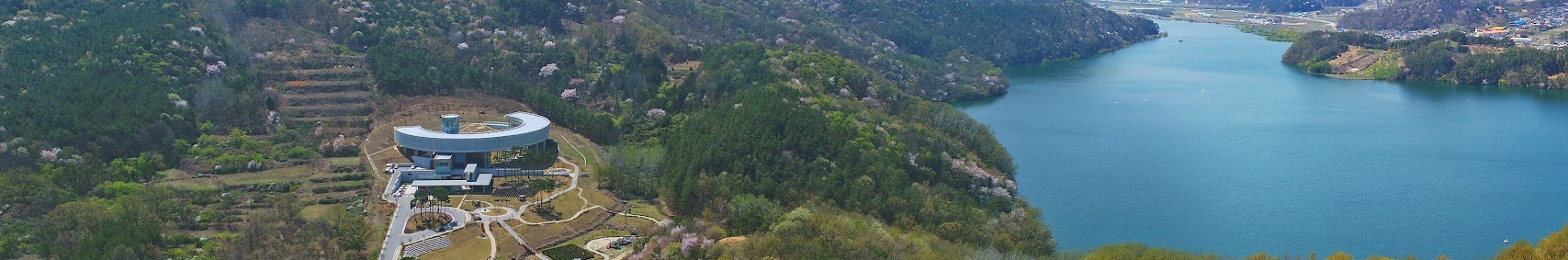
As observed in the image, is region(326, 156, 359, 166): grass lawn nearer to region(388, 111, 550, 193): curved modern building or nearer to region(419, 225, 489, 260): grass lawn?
region(388, 111, 550, 193): curved modern building

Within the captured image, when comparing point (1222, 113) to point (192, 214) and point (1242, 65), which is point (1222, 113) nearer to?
point (1242, 65)

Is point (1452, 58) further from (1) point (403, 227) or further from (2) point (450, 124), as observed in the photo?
(1) point (403, 227)

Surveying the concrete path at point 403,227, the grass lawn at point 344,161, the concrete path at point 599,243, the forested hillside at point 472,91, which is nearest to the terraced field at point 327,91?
the forested hillside at point 472,91

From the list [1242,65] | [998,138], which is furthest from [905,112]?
[1242,65]

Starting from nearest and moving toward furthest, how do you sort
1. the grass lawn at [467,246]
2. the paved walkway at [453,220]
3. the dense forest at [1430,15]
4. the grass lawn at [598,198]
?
1. the grass lawn at [467,246]
2. the paved walkway at [453,220]
3. the grass lawn at [598,198]
4. the dense forest at [1430,15]

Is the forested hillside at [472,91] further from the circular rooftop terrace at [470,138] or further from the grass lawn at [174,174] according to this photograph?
the circular rooftop terrace at [470,138]

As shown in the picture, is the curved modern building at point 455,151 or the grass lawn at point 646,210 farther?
the curved modern building at point 455,151
